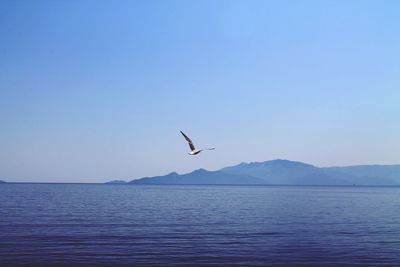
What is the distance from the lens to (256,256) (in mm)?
35500

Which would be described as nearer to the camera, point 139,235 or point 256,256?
point 256,256

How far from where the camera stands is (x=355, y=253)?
3734 centimetres

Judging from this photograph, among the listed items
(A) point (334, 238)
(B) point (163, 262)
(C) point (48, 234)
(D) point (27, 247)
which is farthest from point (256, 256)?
(C) point (48, 234)

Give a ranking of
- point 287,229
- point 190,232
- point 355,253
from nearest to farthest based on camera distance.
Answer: point 355,253 < point 190,232 < point 287,229

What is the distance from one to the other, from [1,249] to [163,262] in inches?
Answer: 571

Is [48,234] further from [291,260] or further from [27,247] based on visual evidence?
[291,260]

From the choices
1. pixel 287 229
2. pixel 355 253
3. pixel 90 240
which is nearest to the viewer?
pixel 355 253

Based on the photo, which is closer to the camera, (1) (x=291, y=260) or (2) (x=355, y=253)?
(1) (x=291, y=260)

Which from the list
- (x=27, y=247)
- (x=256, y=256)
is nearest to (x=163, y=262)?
(x=256, y=256)

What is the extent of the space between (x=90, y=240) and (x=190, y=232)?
12.0 m

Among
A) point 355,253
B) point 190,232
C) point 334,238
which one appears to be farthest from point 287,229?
point 355,253

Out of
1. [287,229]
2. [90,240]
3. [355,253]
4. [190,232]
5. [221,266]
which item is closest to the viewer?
[221,266]

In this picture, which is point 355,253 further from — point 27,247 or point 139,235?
point 27,247

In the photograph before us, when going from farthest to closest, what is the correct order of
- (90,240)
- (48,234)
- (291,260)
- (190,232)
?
(190,232) < (48,234) < (90,240) < (291,260)
